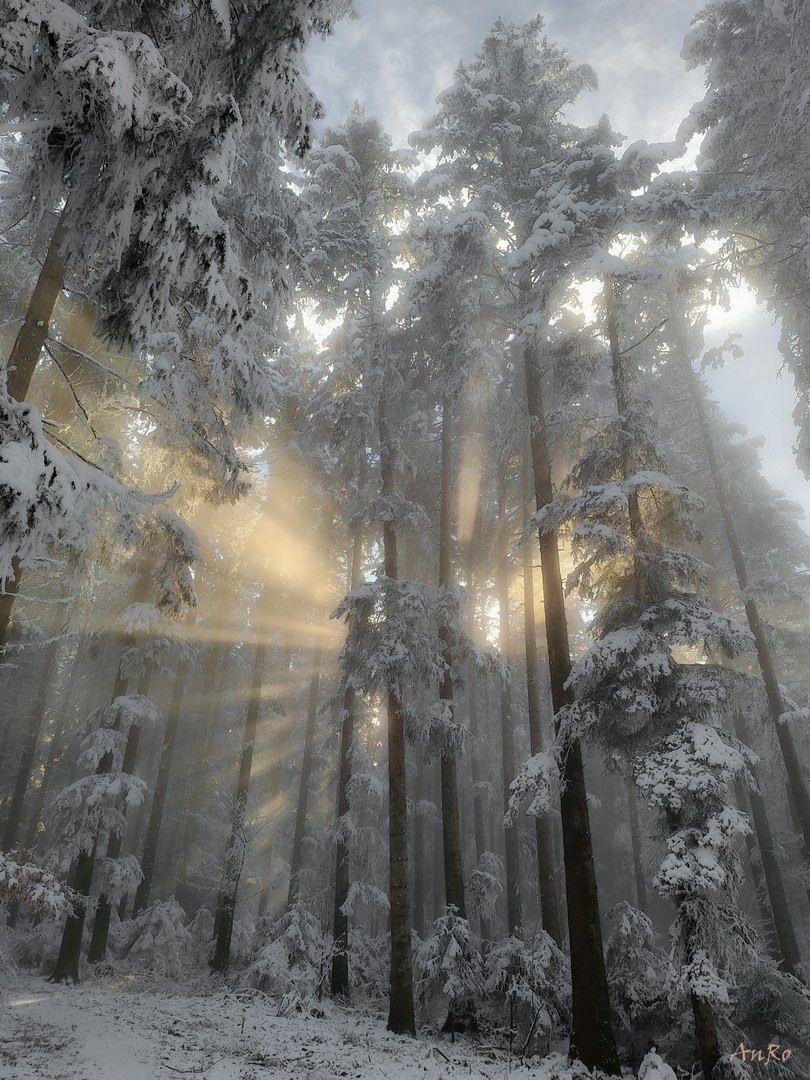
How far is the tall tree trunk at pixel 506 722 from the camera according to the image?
1508cm

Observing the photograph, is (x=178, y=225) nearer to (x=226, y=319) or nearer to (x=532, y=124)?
(x=226, y=319)

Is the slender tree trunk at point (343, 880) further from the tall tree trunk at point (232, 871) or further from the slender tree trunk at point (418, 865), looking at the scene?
the slender tree trunk at point (418, 865)

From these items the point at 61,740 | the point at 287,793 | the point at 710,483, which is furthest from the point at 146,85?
the point at 287,793

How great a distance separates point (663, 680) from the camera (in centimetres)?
826

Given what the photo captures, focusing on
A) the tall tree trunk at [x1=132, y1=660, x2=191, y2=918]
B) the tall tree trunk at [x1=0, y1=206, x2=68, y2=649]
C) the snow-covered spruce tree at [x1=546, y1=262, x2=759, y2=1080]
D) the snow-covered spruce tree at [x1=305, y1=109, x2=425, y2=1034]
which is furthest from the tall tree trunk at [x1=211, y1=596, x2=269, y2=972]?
the tall tree trunk at [x1=0, y1=206, x2=68, y2=649]

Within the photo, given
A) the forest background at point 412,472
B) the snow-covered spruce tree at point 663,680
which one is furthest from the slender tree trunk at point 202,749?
the snow-covered spruce tree at point 663,680

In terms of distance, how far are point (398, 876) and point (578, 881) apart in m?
3.82

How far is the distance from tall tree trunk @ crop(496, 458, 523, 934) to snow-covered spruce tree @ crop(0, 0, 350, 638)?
1045 cm

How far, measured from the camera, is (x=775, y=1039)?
26.8ft

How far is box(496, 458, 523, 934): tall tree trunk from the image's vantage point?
594 inches

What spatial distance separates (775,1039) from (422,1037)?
5631 mm

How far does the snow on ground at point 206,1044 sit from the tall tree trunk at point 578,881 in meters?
0.98

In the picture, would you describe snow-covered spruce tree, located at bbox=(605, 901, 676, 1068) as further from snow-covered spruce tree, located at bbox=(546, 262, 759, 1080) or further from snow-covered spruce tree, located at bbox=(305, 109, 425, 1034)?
snow-covered spruce tree, located at bbox=(305, 109, 425, 1034)

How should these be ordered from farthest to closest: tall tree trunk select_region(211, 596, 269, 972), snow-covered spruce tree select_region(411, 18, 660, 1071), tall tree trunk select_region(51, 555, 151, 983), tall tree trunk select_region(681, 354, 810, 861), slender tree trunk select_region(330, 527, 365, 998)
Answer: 1. tall tree trunk select_region(211, 596, 269, 972)
2. tall tree trunk select_region(681, 354, 810, 861)
3. slender tree trunk select_region(330, 527, 365, 998)
4. tall tree trunk select_region(51, 555, 151, 983)
5. snow-covered spruce tree select_region(411, 18, 660, 1071)
